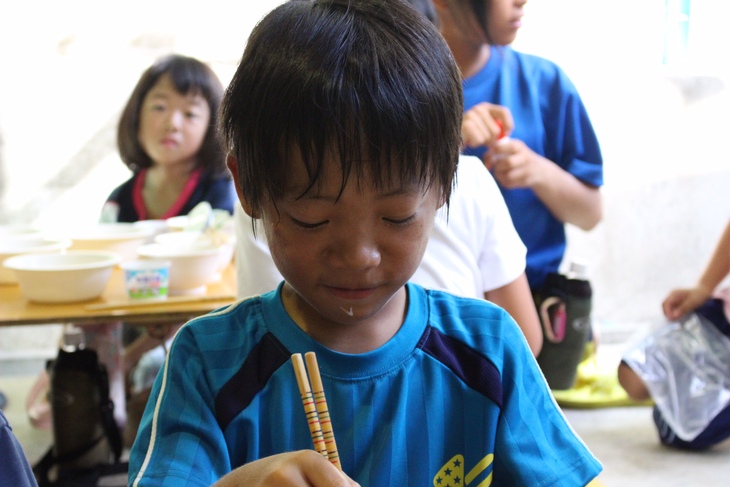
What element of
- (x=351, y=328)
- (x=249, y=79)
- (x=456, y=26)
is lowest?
(x=351, y=328)

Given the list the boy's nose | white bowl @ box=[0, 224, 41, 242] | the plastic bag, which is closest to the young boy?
the boy's nose

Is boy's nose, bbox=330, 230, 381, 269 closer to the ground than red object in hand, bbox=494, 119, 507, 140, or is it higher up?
closer to the ground

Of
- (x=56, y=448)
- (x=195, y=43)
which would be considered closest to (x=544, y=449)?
(x=56, y=448)

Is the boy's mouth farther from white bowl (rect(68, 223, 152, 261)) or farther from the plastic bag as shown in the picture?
the plastic bag

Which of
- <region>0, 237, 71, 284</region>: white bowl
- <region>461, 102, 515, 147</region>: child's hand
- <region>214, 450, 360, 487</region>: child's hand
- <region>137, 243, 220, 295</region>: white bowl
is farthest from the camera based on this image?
<region>0, 237, 71, 284</region>: white bowl

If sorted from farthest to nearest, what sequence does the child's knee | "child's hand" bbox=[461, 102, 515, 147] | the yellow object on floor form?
the yellow object on floor
the child's knee
"child's hand" bbox=[461, 102, 515, 147]

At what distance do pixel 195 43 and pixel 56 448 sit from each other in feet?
6.68

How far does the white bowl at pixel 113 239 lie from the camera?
2.28 metres

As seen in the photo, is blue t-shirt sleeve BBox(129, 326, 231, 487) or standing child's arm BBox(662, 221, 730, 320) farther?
standing child's arm BBox(662, 221, 730, 320)

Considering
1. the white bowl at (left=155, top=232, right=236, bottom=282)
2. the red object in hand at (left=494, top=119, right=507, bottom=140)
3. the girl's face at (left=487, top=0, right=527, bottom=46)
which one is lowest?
the white bowl at (left=155, top=232, right=236, bottom=282)

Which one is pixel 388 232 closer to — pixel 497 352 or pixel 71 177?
pixel 497 352

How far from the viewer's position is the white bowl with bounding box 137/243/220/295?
2.01 metres

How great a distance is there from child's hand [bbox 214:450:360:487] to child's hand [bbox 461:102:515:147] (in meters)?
0.99

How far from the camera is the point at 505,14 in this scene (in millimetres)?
1748
